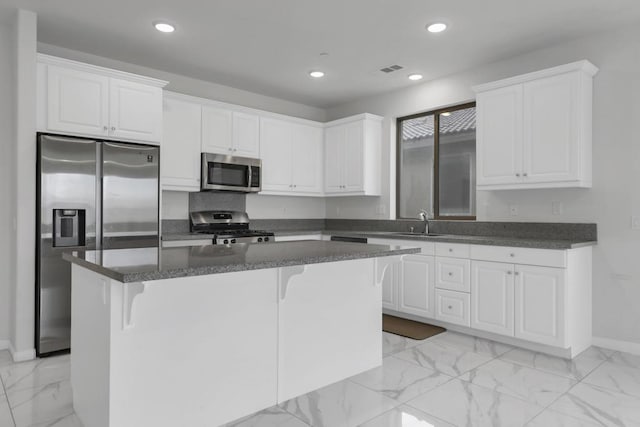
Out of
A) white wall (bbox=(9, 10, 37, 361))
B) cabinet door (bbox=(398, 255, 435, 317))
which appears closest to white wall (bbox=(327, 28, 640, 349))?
cabinet door (bbox=(398, 255, 435, 317))

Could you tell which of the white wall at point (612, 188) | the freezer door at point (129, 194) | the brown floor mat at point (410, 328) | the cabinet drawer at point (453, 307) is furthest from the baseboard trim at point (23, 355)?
the white wall at point (612, 188)

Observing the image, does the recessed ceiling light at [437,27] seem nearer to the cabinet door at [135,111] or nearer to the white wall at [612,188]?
the white wall at [612,188]

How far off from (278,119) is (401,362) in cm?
317

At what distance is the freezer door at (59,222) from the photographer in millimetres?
3195

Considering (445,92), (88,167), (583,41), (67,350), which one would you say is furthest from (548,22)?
(67,350)

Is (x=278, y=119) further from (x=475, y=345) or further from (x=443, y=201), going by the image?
(x=475, y=345)

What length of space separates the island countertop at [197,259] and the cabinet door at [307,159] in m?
2.90

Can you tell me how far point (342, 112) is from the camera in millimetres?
5773

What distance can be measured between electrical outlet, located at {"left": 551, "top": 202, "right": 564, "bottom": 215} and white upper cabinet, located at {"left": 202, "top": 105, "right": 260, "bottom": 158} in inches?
121

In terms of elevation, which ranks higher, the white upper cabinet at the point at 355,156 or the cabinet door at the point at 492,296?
the white upper cabinet at the point at 355,156

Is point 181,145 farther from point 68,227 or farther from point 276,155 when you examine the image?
point 68,227

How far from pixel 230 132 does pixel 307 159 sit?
114 centimetres

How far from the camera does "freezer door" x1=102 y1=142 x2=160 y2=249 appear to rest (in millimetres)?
3465

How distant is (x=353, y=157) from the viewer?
5.16 metres
